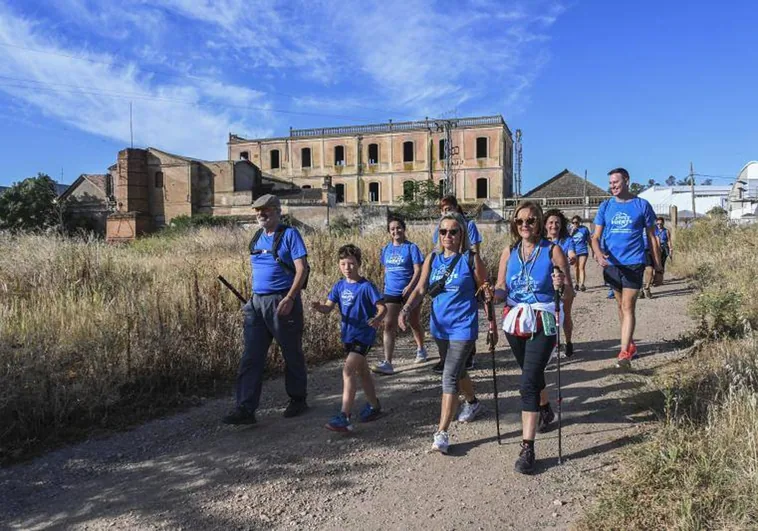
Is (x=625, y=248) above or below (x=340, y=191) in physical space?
below

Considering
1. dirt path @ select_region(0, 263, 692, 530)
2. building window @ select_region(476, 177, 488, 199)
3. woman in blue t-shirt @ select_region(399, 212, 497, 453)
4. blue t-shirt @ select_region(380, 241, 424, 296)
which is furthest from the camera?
building window @ select_region(476, 177, 488, 199)

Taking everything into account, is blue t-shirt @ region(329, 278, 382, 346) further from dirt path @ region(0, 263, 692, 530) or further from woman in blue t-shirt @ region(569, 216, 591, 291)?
woman in blue t-shirt @ region(569, 216, 591, 291)

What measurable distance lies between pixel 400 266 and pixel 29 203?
53212 millimetres

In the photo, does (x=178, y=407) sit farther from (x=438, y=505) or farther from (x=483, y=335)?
(x=483, y=335)

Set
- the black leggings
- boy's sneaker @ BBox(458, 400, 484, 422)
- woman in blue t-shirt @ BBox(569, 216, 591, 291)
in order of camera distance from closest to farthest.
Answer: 1. the black leggings
2. boy's sneaker @ BBox(458, 400, 484, 422)
3. woman in blue t-shirt @ BBox(569, 216, 591, 291)

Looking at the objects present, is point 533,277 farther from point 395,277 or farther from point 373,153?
point 373,153

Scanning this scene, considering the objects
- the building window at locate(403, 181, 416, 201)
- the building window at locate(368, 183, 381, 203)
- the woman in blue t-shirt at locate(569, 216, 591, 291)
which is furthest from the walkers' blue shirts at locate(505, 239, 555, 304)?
the building window at locate(368, 183, 381, 203)

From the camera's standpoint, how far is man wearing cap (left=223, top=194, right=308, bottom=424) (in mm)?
4883

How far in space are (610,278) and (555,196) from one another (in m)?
49.6

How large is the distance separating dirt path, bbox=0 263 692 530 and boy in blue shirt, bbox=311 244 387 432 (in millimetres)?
174

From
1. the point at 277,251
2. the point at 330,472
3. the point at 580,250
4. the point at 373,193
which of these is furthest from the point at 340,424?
the point at 373,193

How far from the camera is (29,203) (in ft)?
162

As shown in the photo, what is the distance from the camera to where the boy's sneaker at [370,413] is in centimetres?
490

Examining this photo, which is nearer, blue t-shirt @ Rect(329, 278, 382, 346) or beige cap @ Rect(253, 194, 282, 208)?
blue t-shirt @ Rect(329, 278, 382, 346)
